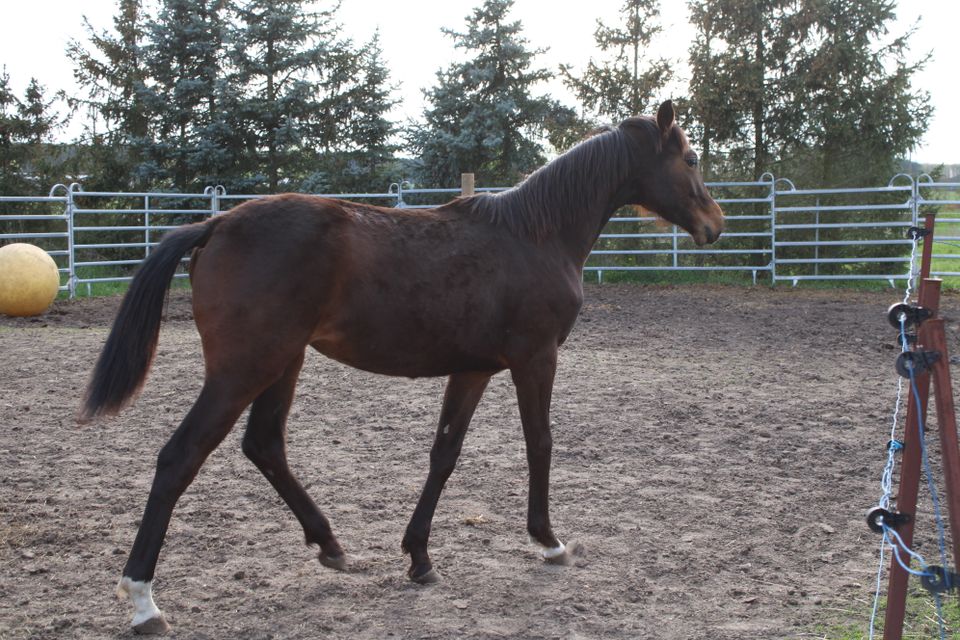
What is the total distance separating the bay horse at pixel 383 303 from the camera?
3135 millimetres

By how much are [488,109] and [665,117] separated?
15716 millimetres

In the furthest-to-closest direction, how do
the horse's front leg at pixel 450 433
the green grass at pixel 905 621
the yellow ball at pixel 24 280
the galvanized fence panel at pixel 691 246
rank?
the galvanized fence panel at pixel 691 246, the yellow ball at pixel 24 280, the horse's front leg at pixel 450 433, the green grass at pixel 905 621

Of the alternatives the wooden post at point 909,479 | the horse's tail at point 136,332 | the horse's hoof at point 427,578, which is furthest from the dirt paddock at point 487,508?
the horse's tail at point 136,332

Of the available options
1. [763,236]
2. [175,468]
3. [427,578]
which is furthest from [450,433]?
[763,236]

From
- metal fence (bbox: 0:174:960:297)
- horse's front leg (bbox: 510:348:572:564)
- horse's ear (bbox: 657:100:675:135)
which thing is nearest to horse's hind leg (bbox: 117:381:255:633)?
horse's front leg (bbox: 510:348:572:564)

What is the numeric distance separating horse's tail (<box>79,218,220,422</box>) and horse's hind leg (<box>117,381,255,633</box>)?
1.14 feet

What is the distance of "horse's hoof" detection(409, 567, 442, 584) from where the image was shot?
11.5ft

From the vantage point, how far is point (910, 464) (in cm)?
238

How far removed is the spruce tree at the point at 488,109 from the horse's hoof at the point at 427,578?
53.3 feet

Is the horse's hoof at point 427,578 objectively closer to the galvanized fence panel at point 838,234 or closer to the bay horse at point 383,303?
the bay horse at point 383,303

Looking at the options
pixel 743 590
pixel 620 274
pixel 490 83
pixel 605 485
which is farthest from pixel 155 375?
pixel 490 83

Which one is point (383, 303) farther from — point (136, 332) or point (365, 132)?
point (365, 132)

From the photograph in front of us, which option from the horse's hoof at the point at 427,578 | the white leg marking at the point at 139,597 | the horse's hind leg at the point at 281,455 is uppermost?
the horse's hind leg at the point at 281,455

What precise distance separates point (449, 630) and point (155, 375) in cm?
553
